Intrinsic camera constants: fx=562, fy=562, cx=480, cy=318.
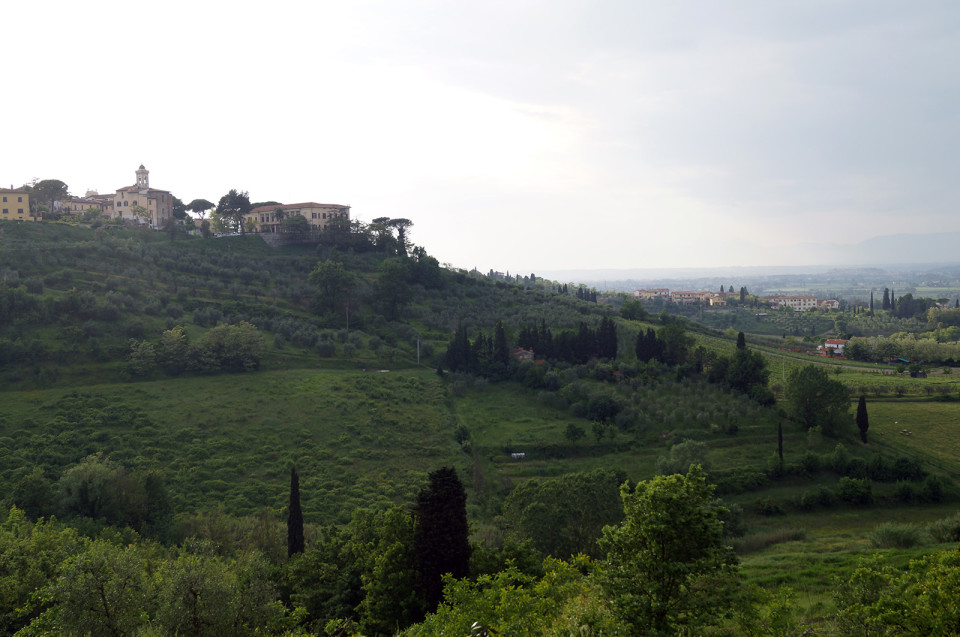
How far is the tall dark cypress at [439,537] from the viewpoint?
1914 centimetres

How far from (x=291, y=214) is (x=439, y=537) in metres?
85.0

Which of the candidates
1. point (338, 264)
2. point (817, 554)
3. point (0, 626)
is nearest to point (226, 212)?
point (338, 264)

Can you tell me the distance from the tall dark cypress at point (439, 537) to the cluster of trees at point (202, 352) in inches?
1552

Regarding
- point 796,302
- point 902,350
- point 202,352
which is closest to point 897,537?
point 202,352

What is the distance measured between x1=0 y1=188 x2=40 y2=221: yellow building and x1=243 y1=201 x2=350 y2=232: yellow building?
28.3 metres

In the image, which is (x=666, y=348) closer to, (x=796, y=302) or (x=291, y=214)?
(x=291, y=214)

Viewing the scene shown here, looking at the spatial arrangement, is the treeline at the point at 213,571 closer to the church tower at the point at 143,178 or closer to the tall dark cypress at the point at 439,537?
the tall dark cypress at the point at 439,537

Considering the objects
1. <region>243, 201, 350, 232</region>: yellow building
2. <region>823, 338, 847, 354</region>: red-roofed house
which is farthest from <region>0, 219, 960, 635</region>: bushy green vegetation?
<region>243, 201, 350, 232</region>: yellow building

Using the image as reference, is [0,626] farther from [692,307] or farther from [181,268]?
[692,307]

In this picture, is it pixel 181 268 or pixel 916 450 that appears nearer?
pixel 916 450

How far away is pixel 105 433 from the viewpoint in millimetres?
38719

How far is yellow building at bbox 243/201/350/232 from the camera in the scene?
9400cm

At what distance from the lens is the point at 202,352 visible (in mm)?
52219

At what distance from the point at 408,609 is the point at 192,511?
18955 millimetres
